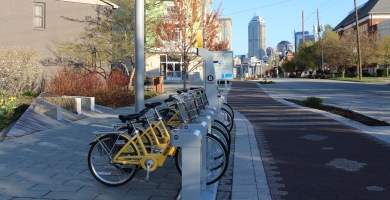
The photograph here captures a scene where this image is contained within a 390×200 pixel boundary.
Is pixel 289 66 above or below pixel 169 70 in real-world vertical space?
above

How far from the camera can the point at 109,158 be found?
5465 millimetres

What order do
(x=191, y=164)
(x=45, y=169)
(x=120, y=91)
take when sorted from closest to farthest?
(x=191, y=164), (x=45, y=169), (x=120, y=91)

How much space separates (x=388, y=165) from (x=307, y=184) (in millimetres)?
1852

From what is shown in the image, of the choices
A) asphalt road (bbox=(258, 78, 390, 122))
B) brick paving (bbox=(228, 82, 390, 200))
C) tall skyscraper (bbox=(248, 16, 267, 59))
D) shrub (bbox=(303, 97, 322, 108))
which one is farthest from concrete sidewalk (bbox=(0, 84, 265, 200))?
tall skyscraper (bbox=(248, 16, 267, 59))

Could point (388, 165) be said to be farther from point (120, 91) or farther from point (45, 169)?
point (120, 91)

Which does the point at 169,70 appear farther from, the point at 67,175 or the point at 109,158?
the point at 109,158

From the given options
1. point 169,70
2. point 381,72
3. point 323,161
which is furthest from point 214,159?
point 381,72

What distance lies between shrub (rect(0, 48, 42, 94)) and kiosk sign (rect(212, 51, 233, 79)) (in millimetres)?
6986

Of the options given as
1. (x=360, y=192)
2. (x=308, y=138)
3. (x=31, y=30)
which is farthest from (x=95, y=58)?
(x=360, y=192)

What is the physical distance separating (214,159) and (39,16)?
19.9m

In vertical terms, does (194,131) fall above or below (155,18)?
below

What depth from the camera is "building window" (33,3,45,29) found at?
22.5 meters

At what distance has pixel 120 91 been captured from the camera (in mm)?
18266

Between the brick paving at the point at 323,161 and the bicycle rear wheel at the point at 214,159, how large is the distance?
2.41 ft
